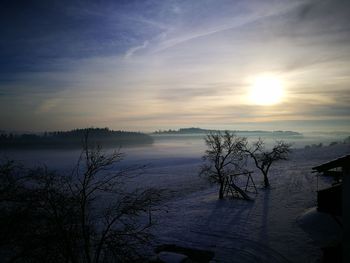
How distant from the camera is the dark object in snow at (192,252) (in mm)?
16062

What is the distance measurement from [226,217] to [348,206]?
46.6 ft

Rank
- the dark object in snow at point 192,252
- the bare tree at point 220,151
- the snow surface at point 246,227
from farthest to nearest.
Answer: the bare tree at point 220,151
the dark object in snow at point 192,252
the snow surface at point 246,227

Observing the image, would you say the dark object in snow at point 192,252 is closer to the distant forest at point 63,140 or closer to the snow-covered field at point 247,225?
the snow-covered field at point 247,225

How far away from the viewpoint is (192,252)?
17.0 meters

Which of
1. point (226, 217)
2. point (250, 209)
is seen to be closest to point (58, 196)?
point (226, 217)

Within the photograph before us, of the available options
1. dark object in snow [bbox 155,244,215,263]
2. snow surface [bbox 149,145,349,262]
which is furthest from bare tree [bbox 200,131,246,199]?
dark object in snow [bbox 155,244,215,263]

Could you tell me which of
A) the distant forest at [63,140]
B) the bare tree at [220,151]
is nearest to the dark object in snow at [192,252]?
the bare tree at [220,151]

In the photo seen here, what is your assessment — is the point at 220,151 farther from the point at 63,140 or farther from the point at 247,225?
the point at 63,140

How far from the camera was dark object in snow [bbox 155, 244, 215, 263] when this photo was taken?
52.7ft

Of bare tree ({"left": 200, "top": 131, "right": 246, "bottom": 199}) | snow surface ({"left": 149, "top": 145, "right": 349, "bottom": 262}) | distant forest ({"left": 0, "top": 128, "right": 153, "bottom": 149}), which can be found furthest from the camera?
distant forest ({"left": 0, "top": 128, "right": 153, "bottom": 149})

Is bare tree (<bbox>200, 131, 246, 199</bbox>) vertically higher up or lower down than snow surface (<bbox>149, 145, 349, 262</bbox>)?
higher up

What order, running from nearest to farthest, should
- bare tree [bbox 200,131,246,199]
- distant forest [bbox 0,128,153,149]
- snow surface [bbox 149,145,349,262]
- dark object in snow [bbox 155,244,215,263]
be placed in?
snow surface [bbox 149,145,349,262] < dark object in snow [bbox 155,244,215,263] < bare tree [bbox 200,131,246,199] < distant forest [bbox 0,128,153,149]

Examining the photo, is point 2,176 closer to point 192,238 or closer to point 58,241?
point 58,241

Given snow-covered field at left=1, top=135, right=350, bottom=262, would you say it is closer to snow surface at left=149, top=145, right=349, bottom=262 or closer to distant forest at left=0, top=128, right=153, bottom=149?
snow surface at left=149, top=145, right=349, bottom=262
